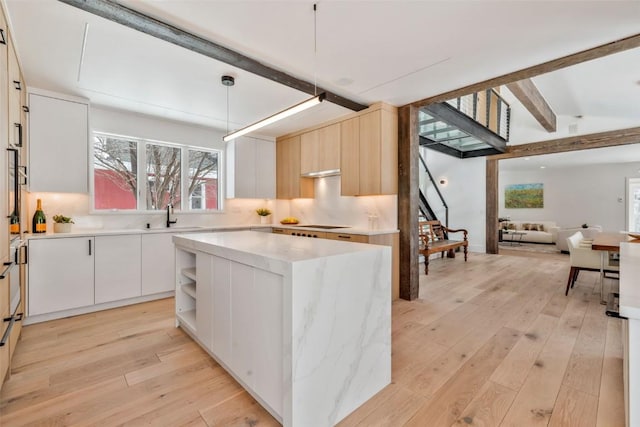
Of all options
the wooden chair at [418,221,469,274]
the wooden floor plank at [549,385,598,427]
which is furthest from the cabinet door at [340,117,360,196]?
the wooden floor plank at [549,385,598,427]

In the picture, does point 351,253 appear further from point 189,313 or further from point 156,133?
point 156,133

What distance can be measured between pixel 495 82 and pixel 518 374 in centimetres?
280

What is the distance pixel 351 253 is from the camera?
5.71 feet

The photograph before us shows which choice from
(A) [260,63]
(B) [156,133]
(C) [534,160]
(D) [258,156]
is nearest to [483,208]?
(C) [534,160]

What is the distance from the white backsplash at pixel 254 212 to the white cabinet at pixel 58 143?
0.34 metres

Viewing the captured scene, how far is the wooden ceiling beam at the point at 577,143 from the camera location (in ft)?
19.7

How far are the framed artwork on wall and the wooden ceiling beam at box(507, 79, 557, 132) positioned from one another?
585 cm

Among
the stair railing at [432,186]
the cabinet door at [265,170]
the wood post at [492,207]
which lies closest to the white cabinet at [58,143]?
the cabinet door at [265,170]

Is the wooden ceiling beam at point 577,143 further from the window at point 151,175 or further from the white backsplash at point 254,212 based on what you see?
the window at point 151,175

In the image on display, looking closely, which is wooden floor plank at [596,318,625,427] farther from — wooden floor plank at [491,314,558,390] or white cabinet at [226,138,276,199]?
white cabinet at [226,138,276,199]

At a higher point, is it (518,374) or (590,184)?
(590,184)

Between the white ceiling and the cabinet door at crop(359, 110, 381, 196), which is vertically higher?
the white ceiling

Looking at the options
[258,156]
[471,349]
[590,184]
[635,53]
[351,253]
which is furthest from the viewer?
[590,184]

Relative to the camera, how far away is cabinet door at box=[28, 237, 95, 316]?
120 inches
